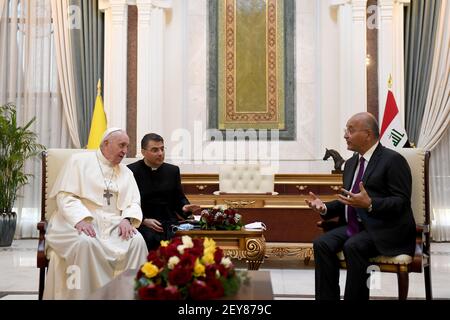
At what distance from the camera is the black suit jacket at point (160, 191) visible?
4.42 metres

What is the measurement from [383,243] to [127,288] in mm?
1705

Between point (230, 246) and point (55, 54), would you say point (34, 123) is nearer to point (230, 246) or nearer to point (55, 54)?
point (55, 54)

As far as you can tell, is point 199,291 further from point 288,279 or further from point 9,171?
point 9,171

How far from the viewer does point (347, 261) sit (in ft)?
11.1

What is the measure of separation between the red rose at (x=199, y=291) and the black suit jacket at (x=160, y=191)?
222 centimetres

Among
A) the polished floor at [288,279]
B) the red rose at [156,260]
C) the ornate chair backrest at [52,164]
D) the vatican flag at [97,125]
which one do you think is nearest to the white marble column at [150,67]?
the vatican flag at [97,125]

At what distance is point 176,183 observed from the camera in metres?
4.54

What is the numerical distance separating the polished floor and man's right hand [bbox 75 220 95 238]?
1.08 meters

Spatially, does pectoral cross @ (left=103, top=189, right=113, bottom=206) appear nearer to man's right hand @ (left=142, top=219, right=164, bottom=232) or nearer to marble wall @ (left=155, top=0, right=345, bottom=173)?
man's right hand @ (left=142, top=219, right=164, bottom=232)

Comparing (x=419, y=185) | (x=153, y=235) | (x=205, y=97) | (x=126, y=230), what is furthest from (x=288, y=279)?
(x=205, y=97)

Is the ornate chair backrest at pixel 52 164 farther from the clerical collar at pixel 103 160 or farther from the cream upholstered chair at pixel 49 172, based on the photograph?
the clerical collar at pixel 103 160

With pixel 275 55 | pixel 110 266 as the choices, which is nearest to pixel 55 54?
pixel 275 55

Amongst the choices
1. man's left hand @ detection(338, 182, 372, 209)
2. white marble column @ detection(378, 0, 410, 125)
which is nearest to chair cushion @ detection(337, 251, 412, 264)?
man's left hand @ detection(338, 182, 372, 209)

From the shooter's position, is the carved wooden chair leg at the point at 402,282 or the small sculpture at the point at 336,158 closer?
the carved wooden chair leg at the point at 402,282
